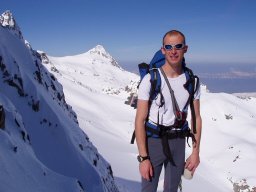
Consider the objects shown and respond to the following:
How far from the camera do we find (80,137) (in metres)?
17.6

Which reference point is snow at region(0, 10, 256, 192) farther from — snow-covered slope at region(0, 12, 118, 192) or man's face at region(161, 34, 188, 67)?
man's face at region(161, 34, 188, 67)

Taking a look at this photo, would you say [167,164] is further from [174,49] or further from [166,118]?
[174,49]

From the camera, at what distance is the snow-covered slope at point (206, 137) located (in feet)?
139

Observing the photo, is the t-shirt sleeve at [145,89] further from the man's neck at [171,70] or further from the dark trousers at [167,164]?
the dark trousers at [167,164]

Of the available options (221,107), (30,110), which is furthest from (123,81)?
(30,110)

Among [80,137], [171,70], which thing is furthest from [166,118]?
[80,137]

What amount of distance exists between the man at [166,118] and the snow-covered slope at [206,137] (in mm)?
18890

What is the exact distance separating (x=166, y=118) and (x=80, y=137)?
1281 cm

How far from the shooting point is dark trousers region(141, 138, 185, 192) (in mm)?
5336

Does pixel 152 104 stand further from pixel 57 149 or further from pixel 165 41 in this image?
pixel 57 149

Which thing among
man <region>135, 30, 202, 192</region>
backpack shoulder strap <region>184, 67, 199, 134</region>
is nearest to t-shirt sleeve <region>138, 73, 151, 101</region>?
man <region>135, 30, 202, 192</region>

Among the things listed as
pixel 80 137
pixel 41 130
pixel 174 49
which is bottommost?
pixel 80 137

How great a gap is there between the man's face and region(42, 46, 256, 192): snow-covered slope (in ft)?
65.2

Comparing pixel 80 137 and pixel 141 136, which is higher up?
pixel 141 136
